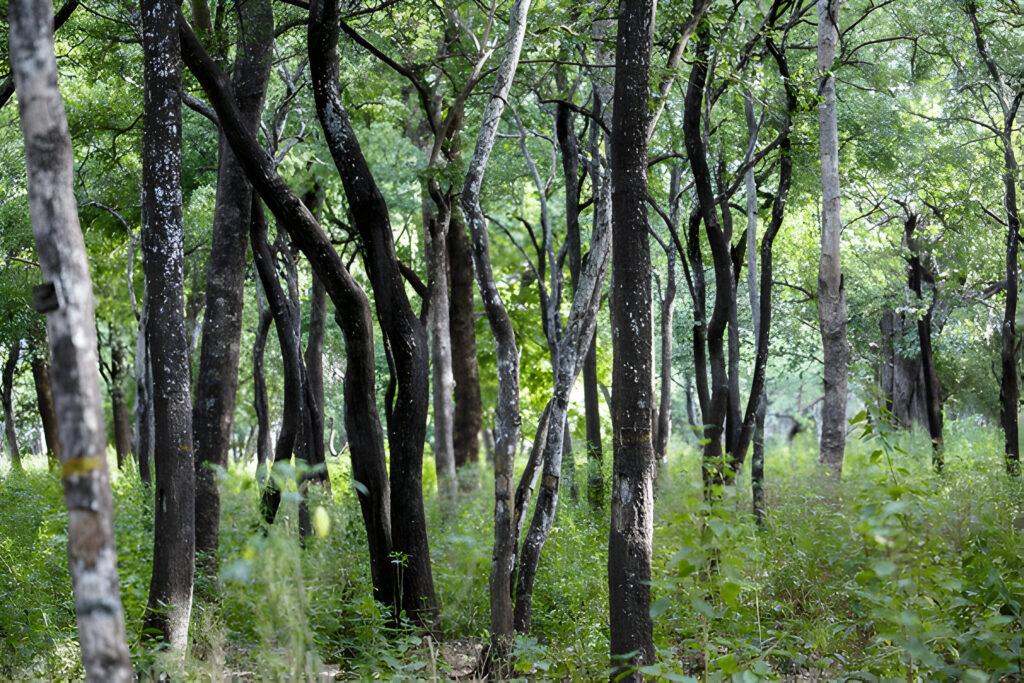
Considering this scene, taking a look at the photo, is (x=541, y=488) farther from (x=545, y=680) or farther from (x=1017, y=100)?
(x=1017, y=100)

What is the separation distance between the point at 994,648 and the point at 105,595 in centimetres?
409

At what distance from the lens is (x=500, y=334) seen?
765 cm

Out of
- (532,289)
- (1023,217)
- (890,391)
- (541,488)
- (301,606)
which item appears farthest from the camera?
(890,391)

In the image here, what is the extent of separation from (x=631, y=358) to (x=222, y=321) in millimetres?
5254

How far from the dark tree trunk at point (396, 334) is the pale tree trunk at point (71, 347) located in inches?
146

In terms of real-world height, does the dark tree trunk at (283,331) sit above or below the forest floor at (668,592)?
above

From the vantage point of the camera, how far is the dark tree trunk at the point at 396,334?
719cm

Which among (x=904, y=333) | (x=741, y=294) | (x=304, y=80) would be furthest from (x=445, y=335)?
(x=741, y=294)

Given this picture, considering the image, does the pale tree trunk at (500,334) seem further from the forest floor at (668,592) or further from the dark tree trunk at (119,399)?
the dark tree trunk at (119,399)

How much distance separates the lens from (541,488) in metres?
7.18

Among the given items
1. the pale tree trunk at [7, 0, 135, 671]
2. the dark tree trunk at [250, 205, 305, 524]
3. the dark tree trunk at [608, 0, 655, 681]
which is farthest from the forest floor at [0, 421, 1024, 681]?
the dark tree trunk at [250, 205, 305, 524]

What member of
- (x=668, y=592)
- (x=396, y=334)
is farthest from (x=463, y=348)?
(x=396, y=334)

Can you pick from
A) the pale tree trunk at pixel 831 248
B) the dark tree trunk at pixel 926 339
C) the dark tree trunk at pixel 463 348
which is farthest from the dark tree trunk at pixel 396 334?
the dark tree trunk at pixel 926 339

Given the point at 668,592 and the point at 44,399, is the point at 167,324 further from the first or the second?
the point at 44,399
